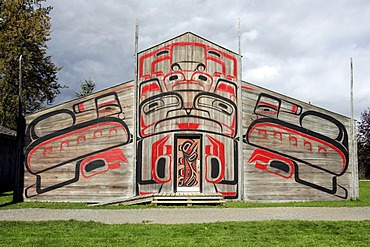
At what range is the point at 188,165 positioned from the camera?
50.5 ft

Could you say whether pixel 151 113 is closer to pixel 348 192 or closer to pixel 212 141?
pixel 212 141

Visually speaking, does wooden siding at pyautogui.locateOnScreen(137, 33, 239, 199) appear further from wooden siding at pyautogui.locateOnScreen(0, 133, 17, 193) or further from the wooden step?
wooden siding at pyautogui.locateOnScreen(0, 133, 17, 193)

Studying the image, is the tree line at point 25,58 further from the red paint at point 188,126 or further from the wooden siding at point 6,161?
the red paint at point 188,126

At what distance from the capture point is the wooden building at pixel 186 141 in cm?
1530

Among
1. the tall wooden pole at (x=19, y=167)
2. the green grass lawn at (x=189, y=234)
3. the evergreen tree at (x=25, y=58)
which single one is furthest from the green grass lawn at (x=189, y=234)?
the evergreen tree at (x=25, y=58)

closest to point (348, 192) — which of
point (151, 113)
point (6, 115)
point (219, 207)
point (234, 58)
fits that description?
point (219, 207)

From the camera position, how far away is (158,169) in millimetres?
15328

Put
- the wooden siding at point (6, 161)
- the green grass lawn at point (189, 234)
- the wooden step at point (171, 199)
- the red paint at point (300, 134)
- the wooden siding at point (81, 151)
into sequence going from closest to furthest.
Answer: the green grass lawn at point (189, 234) < the wooden step at point (171, 199) < the wooden siding at point (81, 151) < the red paint at point (300, 134) < the wooden siding at point (6, 161)

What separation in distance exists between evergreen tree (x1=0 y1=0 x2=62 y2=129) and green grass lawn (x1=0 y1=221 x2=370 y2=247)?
19.4m

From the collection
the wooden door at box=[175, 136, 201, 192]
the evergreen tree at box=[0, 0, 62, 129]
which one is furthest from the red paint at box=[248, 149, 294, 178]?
the evergreen tree at box=[0, 0, 62, 129]

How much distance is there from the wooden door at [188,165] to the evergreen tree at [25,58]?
15.9 metres

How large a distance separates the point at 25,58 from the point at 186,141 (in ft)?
56.2

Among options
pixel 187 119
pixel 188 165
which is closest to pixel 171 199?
pixel 188 165

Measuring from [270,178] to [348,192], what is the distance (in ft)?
11.0
